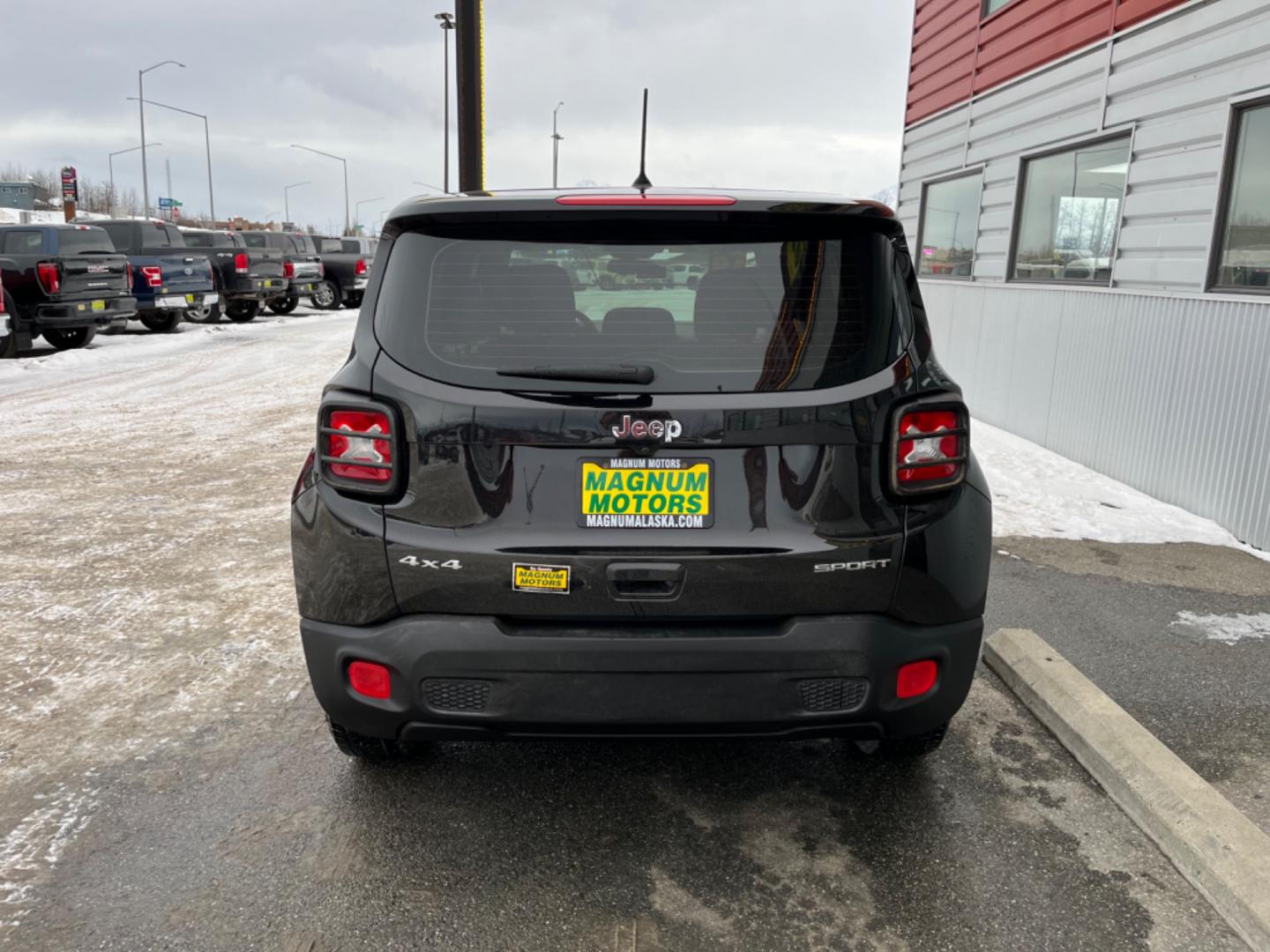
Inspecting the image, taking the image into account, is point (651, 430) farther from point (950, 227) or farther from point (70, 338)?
point (70, 338)

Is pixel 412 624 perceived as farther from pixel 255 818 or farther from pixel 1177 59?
pixel 1177 59

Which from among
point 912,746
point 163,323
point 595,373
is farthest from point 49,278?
point 912,746

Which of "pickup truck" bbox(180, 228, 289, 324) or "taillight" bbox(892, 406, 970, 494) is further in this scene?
"pickup truck" bbox(180, 228, 289, 324)

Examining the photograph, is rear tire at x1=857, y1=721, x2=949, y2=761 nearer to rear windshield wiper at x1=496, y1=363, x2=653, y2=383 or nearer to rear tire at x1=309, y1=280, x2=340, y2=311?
rear windshield wiper at x1=496, y1=363, x2=653, y2=383

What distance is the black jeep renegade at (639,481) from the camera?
246 centimetres

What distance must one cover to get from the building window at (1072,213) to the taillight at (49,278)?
518 inches

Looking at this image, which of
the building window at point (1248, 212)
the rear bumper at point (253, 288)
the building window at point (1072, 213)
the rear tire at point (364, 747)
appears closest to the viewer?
the rear tire at point (364, 747)

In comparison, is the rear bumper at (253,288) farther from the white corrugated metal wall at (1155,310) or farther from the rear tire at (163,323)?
the white corrugated metal wall at (1155,310)

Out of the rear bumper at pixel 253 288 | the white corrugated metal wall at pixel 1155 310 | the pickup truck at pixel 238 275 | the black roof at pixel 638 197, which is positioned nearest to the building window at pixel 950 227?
the white corrugated metal wall at pixel 1155 310

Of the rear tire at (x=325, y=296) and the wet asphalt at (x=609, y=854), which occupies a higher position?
the rear tire at (x=325, y=296)

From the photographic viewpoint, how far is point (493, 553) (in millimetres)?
2451

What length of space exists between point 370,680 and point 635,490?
0.87 meters

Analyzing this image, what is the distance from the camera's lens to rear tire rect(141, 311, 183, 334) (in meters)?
19.5

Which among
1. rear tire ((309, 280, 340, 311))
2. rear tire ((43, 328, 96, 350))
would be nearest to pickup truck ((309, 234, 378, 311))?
rear tire ((309, 280, 340, 311))
